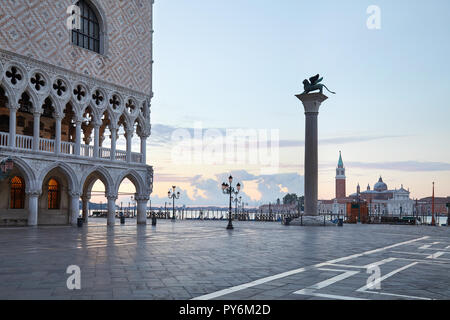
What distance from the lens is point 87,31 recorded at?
91.8ft

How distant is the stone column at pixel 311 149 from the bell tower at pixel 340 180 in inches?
5332

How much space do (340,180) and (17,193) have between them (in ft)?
496

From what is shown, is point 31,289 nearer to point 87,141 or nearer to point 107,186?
point 107,186

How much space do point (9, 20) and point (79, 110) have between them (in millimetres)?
6076

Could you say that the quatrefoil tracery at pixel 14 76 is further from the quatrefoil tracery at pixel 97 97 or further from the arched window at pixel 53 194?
the arched window at pixel 53 194

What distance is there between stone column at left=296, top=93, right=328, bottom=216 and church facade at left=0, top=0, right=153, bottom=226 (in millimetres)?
11387

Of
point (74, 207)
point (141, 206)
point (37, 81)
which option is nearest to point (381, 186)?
point (141, 206)

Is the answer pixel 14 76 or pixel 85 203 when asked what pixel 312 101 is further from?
pixel 14 76

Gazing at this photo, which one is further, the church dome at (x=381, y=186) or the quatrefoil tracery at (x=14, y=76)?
the church dome at (x=381, y=186)

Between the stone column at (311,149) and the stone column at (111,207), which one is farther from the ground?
the stone column at (311,149)

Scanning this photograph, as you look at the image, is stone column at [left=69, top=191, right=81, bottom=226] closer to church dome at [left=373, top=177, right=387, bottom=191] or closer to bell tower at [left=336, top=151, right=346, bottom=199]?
bell tower at [left=336, top=151, right=346, bottom=199]

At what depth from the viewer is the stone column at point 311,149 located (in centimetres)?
3212

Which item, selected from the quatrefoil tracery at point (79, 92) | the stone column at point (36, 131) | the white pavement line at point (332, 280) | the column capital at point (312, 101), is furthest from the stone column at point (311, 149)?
the white pavement line at point (332, 280)

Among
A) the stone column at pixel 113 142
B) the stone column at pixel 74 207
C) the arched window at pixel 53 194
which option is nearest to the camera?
the stone column at pixel 74 207
